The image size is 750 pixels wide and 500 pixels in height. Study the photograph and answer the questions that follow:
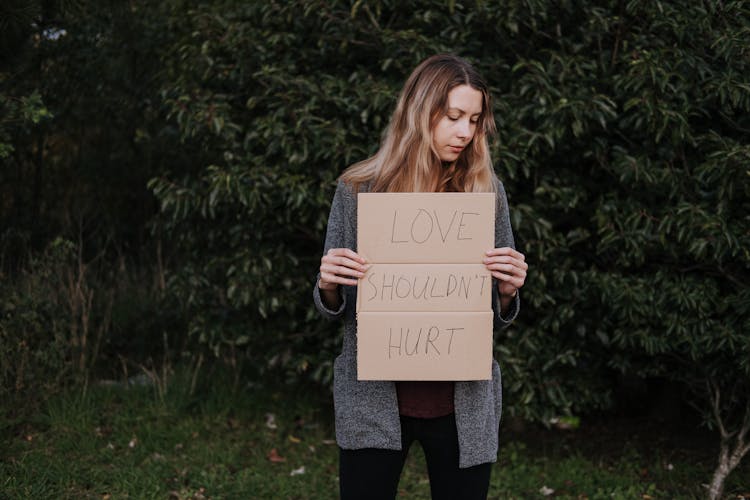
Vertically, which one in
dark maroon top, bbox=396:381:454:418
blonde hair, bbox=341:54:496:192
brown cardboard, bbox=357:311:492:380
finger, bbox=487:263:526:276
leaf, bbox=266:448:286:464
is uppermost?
blonde hair, bbox=341:54:496:192

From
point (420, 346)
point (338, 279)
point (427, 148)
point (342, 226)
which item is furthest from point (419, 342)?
point (427, 148)

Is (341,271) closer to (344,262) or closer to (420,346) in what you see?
(344,262)

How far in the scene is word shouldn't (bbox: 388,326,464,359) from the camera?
2.04 metres

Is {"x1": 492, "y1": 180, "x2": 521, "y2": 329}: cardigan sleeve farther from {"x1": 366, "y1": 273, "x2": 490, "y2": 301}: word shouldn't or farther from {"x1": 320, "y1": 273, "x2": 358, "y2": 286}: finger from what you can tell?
{"x1": 320, "y1": 273, "x2": 358, "y2": 286}: finger

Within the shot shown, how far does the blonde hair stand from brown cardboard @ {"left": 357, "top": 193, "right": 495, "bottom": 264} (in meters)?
0.20

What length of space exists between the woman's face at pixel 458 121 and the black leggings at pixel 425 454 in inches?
29.8

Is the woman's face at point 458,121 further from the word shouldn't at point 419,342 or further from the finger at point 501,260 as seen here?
the word shouldn't at point 419,342

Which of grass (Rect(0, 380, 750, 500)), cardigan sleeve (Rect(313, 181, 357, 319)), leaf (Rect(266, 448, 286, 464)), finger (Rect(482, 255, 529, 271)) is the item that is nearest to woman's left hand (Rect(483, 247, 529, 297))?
finger (Rect(482, 255, 529, 271))

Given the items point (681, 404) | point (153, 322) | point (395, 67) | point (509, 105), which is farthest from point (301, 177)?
point (681, 404)

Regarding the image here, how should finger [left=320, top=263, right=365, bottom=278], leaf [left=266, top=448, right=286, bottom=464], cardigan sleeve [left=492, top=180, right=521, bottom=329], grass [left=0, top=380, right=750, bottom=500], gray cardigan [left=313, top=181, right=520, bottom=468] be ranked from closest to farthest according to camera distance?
finger [left=320, top=263, right=365, bottom=278] < gray cardigan [left=313, top=181, right=520, bottom=468] < cardigan sleeve [left=492, top=180, right=521, bottom=329] < grass [left=0, top=380, right=750, bottom=500] < leaf [left=266, top=448, right=286, bottom=464]

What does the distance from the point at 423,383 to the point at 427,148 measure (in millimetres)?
658

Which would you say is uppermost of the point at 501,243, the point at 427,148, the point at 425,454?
the point at 427,148

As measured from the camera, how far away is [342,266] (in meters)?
2.02

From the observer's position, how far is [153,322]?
5.82 metres
